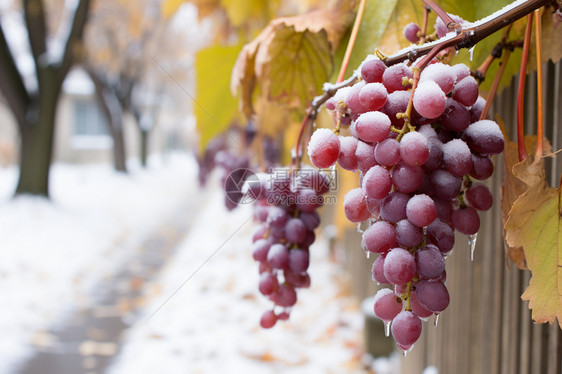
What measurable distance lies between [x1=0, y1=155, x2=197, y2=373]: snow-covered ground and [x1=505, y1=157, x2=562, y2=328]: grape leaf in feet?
10.5

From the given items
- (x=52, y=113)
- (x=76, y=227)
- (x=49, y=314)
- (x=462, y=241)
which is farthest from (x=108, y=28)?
(x=462, y=241)

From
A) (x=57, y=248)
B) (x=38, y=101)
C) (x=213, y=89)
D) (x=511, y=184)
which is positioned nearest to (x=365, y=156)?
(x=511, y=184)

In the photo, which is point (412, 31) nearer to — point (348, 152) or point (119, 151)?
point (348, 152)

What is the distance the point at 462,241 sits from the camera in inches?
62.6

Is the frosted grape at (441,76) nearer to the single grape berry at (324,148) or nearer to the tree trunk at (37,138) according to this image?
the single grape berry at (324,148)

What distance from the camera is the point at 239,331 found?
3.53 meters

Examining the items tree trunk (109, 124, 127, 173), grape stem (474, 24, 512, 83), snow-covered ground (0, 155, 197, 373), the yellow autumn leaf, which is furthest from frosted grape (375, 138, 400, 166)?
tree trunk (109, 124, 127, 173)

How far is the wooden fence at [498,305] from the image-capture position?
101cm

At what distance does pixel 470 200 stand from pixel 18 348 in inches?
137

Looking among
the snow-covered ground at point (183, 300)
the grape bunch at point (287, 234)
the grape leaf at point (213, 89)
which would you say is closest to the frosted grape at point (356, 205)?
the grape bunch at point (287, 234)

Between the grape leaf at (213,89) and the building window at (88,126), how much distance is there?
78.7ft

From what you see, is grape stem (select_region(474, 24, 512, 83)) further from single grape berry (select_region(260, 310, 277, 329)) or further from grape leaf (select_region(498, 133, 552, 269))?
single grape berry (select_region(260, 310, 277, 329))

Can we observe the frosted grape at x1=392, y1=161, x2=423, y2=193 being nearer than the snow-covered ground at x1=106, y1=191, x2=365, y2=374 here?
Yes

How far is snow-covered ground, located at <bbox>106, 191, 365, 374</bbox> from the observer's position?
3.03 m
